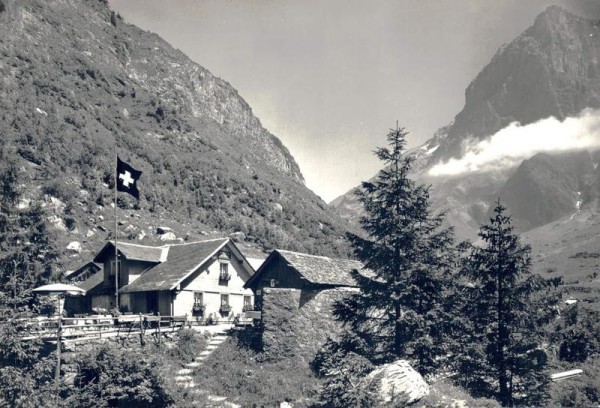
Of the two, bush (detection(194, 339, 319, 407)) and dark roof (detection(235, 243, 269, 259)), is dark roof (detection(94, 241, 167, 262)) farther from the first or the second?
dark roof (detection(235, 243, 269, 259))

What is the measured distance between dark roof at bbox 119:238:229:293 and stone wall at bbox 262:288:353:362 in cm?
1229

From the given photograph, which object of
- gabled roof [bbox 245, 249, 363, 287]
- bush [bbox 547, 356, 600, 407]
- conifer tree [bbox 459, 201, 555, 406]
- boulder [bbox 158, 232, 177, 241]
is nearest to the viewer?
conifer tree [bbox 459, 201, 555, 406]

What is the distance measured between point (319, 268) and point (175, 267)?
14.0 m

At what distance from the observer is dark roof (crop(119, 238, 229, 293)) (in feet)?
136

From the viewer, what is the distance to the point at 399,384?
21.6 metres

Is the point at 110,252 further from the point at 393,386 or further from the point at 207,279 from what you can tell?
the point at 393,386

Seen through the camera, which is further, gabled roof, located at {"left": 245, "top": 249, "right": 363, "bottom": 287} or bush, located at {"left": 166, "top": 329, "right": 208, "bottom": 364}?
gabled roof, located at {"left": 245, "top": 249, "right": 363, "bottom": 287}

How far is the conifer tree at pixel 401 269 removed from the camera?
84.4 ft

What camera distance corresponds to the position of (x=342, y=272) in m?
Answer: 36.8

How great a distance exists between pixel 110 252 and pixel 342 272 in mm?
20549

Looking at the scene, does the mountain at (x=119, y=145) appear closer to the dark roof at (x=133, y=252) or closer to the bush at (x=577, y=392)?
the dark roof at (x=133, y=252)

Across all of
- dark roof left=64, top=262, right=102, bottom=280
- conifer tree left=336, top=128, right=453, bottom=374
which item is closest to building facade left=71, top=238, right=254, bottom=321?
dark roof left=64, top=262, right=102, bottom=280

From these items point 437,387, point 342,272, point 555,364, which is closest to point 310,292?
point 342,272

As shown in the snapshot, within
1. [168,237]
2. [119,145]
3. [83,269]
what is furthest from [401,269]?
[119,145]
